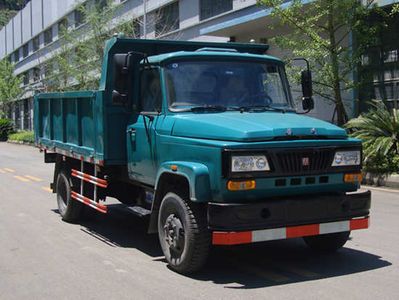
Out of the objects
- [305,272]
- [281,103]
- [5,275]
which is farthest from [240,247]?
[5,275]

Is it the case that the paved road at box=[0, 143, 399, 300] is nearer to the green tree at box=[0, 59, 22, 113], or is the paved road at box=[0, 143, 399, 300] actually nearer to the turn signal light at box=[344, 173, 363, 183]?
the turn signal light at box=[344, 173, 363, 183]

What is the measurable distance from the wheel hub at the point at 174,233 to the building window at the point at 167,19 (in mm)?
26053

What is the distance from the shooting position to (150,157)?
23.5 feet

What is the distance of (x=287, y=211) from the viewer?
19.5ft

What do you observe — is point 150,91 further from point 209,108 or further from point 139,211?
point 139,211

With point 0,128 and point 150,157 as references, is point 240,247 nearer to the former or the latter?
point 150,157

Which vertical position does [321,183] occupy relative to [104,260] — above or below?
above

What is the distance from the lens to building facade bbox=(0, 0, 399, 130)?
749 inches

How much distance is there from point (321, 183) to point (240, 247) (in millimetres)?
1877

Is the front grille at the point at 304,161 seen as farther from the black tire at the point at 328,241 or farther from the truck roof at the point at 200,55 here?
the truck roof at the point at 200,55

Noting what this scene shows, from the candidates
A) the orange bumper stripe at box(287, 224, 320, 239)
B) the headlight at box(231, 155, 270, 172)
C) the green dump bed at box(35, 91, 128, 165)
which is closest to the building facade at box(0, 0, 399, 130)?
the green dump bed at box(35, 91, 128, 165)

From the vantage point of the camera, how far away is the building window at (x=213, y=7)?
2685 cm

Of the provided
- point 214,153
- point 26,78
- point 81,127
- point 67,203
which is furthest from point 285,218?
point 26,78

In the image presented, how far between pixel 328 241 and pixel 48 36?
182ft
